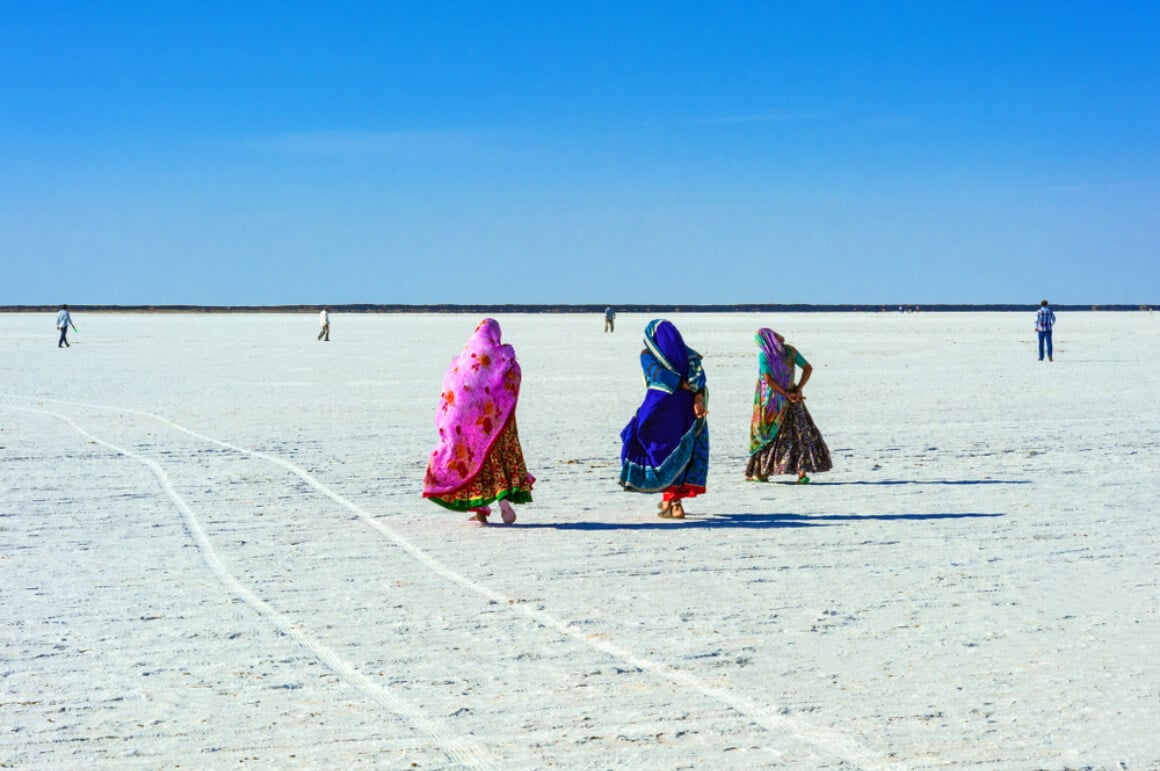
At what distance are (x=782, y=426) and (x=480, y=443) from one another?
3268mm

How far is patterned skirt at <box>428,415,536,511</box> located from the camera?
32.3 feet

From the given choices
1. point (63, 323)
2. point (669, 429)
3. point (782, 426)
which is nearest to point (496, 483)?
point (669, 429)

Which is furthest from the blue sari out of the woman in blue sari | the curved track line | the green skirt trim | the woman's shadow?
the curved track line

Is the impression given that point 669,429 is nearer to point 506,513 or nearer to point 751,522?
point 751,522

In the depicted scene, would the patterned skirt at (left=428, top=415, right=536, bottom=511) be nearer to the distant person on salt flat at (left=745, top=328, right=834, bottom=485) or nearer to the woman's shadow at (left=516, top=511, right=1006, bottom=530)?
the woman's shadow at (left=516, top=511, right=1006, bottom=530)

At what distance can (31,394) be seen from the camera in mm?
23359

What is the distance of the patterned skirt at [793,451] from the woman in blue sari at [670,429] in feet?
7.00

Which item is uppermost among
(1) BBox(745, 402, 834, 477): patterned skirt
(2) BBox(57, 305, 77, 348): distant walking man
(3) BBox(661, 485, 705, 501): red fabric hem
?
(2) BBox(57, 305, 77, 348): distant walking man

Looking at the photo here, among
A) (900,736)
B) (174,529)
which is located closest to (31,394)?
(174,529)

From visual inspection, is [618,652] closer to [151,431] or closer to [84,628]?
[84,628]

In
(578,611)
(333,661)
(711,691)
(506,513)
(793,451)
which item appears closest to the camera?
(711,691)

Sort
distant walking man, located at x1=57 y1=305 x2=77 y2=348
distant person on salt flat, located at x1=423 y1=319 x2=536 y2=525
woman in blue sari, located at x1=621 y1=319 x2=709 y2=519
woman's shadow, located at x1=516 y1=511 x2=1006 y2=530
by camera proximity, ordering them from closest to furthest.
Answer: woman's shadow, located at x1=516 y1=511 x2=1006 y2=530 → distant person on salt flat, located at x1=423 y1=319 x2=536 y2=525 → woman in blue sari, located at x1=621 y1=319 x2=709 y2=519 → distant walking man, located at x1=57 y1=305 x2=77 y2=348

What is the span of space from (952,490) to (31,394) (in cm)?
1651

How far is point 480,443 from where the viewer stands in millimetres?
9891
